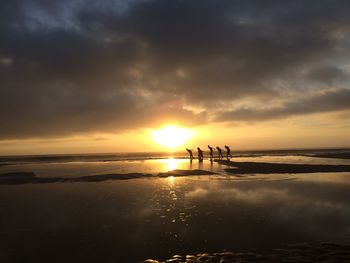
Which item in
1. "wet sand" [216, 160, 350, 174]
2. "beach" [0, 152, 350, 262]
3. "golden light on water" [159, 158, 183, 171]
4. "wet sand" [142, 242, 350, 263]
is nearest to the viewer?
"wet sand" [142, 242, 350, 263]

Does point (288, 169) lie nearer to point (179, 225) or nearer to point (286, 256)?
point (179, 225)

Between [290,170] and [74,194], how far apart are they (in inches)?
1016

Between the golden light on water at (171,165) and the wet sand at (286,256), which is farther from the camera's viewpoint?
the golden light on water at (171,165)

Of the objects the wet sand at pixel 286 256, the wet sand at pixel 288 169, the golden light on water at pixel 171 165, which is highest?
the golden light on water at pixel 171 165

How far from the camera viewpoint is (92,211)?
713 inches

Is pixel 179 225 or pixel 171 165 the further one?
pixel 171 165

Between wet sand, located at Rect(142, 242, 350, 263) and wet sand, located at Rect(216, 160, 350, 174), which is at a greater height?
wet sand, located at Rect(216, 160, 350, 174)

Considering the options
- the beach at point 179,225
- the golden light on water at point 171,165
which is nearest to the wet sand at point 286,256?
the beach at point 179,225

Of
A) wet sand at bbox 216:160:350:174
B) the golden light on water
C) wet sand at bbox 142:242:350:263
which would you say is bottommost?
wet sand at bbox 142:242:350:263

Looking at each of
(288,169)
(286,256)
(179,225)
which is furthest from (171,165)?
(286,256)

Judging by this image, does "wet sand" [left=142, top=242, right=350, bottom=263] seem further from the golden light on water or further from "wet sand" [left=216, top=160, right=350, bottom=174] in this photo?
the golden light on water

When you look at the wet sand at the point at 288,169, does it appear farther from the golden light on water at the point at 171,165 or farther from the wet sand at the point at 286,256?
the wet sand at the point at 286,256

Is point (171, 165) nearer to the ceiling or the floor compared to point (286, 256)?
nearer to the ceiling

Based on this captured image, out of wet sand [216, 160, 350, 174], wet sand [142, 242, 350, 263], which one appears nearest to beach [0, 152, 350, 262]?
wet sand [142, 242, 350, 263]
